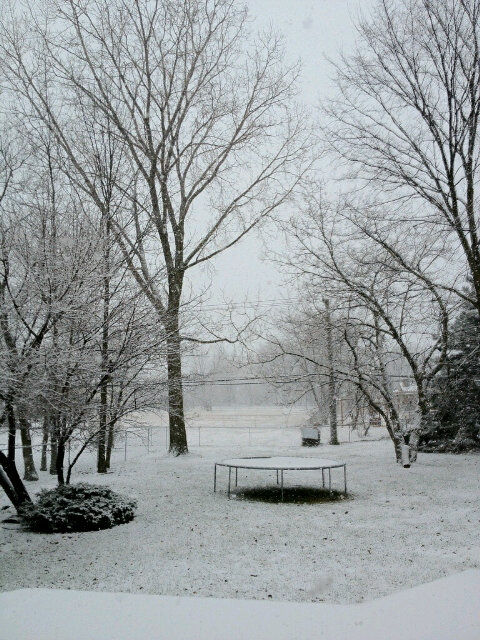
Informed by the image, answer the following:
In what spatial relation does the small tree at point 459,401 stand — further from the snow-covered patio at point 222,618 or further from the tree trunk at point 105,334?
the snow-covered patio at point 222,618

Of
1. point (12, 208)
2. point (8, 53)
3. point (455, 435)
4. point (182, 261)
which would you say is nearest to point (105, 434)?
point (12, 208)

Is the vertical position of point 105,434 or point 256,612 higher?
point 105,434

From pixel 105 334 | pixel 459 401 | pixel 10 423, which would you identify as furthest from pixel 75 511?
pixel 459 401

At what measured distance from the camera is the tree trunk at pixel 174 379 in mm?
9215

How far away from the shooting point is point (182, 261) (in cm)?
1567

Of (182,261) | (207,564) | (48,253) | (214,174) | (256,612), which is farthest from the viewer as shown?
(214,174)

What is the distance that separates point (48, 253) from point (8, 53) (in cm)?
906

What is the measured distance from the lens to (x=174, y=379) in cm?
937

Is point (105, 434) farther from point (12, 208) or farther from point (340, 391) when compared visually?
point (340, 391)

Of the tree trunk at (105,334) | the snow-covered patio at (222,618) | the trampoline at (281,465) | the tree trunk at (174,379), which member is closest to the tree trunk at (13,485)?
the tree trunk at (105,334)

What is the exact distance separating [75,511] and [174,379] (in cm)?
266

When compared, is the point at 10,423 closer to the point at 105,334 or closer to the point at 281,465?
the point at 105,334

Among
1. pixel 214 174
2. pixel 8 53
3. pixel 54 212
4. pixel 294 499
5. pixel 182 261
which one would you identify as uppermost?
pixel 8 53

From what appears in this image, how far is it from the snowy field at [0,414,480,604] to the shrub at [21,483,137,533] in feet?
0.59
